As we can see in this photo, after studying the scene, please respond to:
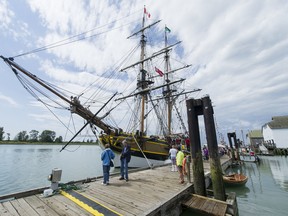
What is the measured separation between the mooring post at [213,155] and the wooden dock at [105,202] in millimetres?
1092

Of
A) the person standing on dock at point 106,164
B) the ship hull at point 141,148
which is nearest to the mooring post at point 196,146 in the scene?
the person standing on dock at point 106,164

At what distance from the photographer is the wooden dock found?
441cm

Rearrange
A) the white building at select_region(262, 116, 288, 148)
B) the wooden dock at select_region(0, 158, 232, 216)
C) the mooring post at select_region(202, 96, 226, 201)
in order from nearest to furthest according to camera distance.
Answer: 1. the wooden dock at select_region(0, 158, 232, 216)
2. the mooring post at select_region(202, 96, 226, 201)
3. the white building at select_region(262, 116, 288, 148)

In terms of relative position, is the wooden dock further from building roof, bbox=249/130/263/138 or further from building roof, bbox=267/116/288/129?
building roof, bbox=249/130/263/138

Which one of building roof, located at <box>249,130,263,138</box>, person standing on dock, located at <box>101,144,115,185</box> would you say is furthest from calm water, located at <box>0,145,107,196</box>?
building roof, located at <box>249,130,263,138</box>

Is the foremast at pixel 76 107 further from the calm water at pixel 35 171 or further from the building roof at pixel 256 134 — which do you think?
A: the building roof at pixel 256 134

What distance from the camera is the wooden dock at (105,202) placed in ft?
14.5

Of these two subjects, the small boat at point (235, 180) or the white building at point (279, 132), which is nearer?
the small boat at point (235, 180)

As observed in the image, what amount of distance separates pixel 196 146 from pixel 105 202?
4212mm

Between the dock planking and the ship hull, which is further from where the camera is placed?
the ship hull

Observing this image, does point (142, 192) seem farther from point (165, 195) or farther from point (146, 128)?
point (146, 128)

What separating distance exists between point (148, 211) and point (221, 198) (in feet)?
11.2

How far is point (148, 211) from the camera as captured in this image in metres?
4.33

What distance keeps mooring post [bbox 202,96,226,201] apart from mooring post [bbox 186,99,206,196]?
48cm
